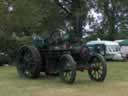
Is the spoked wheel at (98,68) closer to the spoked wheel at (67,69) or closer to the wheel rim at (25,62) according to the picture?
the spoked wheel at (67,69)

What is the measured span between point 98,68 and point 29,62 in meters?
2.70

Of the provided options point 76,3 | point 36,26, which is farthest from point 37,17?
point 76,3

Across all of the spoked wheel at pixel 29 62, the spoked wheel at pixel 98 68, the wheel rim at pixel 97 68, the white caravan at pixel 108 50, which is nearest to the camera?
the spoked wheel at pixel 98 68

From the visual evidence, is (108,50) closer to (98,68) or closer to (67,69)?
(98,68)

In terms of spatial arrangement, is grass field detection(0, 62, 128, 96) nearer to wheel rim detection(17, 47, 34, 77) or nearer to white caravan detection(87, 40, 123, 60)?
wheel rim detection(17, 47, 34, 77)

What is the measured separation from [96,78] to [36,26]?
794 inches

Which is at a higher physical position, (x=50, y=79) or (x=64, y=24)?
(x=64, y=24)

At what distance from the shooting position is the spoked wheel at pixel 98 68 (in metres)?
12.0

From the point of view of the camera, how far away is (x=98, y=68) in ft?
40.0

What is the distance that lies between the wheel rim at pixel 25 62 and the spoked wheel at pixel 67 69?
1.44 metres

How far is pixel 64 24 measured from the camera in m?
35.2

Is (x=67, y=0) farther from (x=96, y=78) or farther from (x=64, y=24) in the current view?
(x=96, y=78)

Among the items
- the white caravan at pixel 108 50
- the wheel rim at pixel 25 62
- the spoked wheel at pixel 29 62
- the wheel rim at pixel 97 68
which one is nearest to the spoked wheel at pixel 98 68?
the wheel rim at pixel 97 68

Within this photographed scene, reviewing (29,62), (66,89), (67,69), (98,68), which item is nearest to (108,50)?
(29,62)
